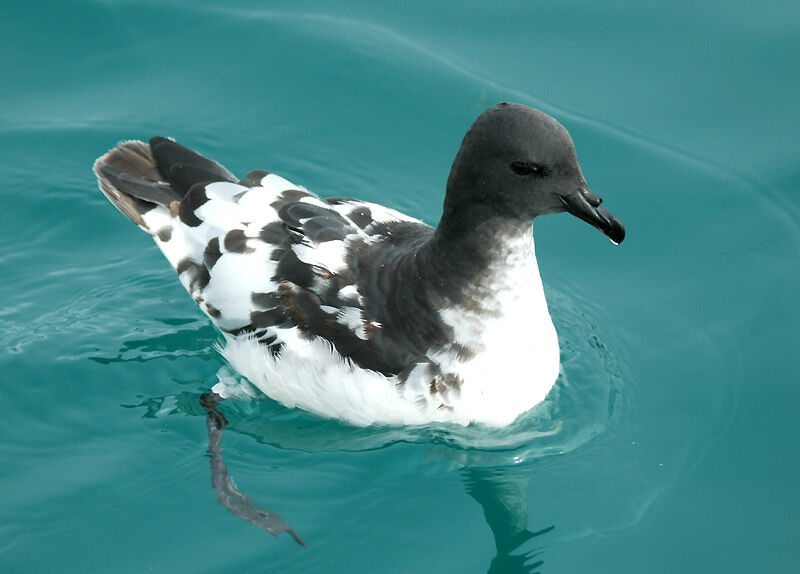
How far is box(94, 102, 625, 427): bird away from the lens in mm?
4863

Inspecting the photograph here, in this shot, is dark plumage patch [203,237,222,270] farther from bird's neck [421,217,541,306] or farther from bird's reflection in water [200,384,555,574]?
bird's neck [421,217,541,306]

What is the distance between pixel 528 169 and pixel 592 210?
0.36m

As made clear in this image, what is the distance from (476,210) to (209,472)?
2.02 m

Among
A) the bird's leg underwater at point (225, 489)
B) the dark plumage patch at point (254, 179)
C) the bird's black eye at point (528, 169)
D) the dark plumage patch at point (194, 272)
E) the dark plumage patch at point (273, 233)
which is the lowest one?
the bird's leg underwater at point (225, 489)

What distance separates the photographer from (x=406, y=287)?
5285 millimetres

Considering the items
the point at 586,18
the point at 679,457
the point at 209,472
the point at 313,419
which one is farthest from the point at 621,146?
the point at 209,472

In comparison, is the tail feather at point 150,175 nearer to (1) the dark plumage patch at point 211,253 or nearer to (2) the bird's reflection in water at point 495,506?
(1) the dark plumage patch at point 211,253

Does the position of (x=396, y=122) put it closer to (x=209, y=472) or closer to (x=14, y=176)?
(x=14, y=176)

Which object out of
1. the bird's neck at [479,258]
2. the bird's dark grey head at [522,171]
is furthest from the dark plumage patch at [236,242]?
the bird's dark grey head at [522,171]

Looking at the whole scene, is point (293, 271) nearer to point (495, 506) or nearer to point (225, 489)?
point (225, 489)

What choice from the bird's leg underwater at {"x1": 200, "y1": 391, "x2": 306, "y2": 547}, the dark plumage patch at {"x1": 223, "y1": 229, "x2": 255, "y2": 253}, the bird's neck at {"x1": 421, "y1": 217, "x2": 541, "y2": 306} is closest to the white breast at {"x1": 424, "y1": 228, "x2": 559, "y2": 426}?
the bird's neck at {"x1": 421, "y1": 217, "x2": 541, "y2": 306}

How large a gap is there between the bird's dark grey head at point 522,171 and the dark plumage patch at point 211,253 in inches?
60.7

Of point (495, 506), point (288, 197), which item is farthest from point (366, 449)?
point (288, 197)

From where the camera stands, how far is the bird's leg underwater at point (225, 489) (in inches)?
201
